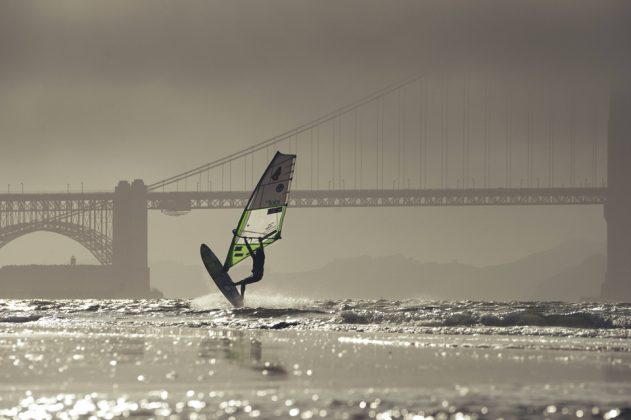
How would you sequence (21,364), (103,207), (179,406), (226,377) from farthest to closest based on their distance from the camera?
(103,207) → (21,364) → (226,377) → (179,406)

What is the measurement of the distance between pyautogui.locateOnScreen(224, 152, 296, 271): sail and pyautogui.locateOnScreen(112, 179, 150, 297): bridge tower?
80.7 m

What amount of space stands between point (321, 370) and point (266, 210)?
18992 mm

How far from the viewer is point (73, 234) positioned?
358 feet

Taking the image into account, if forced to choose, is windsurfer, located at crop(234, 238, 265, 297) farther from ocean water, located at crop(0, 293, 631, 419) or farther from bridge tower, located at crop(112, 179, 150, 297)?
bridge tower, located at crop(112, 179, 150, 297)

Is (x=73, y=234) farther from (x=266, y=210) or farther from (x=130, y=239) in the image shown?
(x=266, y=210)

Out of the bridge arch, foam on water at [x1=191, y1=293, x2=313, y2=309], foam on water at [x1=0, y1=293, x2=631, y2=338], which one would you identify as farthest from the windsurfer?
the bridge arch

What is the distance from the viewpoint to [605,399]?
1130 centimetres

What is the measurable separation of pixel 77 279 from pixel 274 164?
9017 centimetres

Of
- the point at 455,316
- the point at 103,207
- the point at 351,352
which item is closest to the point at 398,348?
the point at 351,352

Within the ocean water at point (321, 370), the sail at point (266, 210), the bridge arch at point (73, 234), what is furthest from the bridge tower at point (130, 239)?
the ocean water at point (321, 370)

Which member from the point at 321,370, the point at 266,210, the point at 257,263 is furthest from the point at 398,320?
the point at 321,370

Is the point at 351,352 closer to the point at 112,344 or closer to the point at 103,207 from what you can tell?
the point at 112,344

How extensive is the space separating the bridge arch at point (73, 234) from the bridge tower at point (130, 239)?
0.79m

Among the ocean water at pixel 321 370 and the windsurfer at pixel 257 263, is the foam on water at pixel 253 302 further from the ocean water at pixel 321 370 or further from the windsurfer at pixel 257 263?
the ocean water at pixel 321 370
